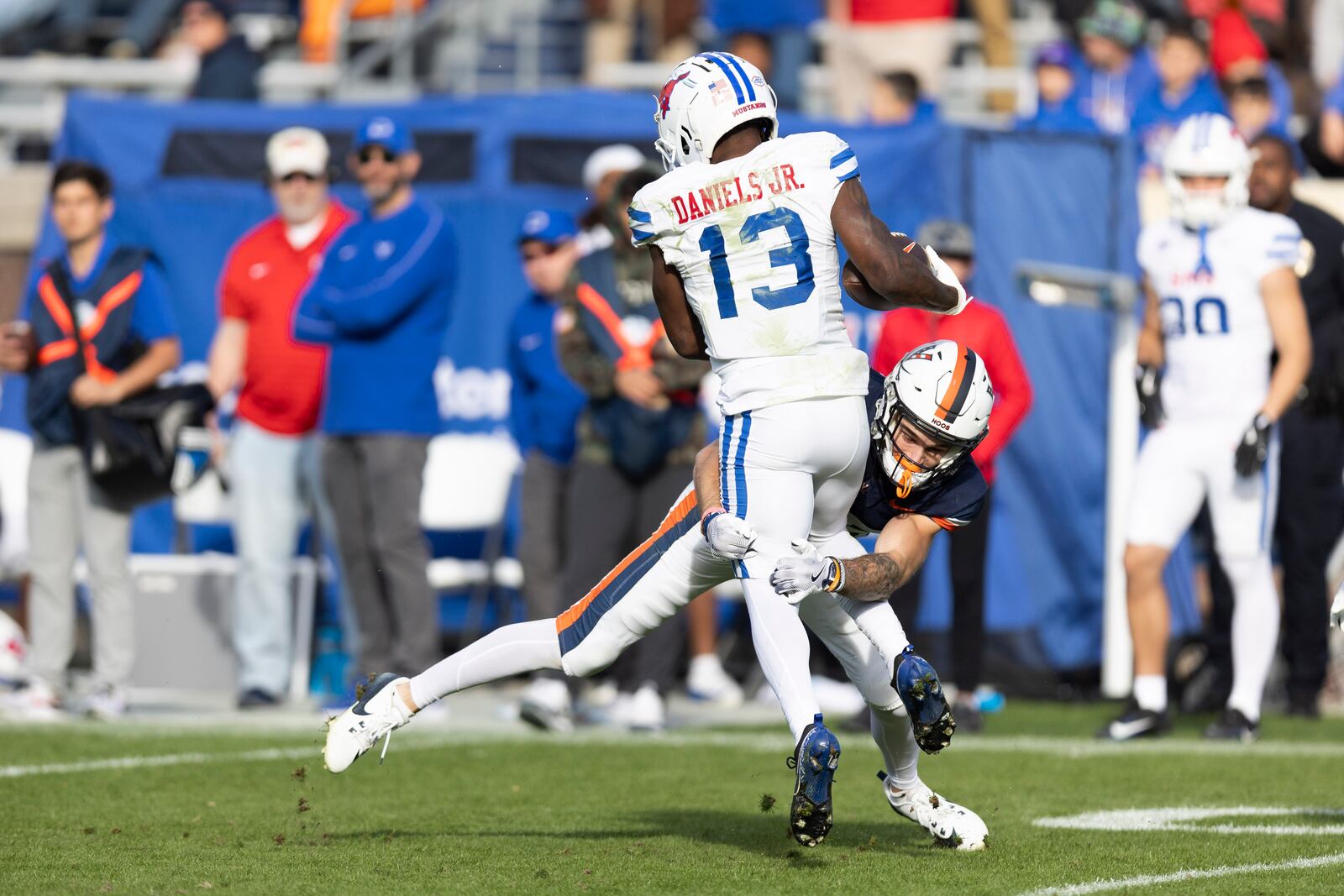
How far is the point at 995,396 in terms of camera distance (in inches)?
327

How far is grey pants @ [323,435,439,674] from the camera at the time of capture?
853cm

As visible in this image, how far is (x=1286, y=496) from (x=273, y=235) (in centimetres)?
448

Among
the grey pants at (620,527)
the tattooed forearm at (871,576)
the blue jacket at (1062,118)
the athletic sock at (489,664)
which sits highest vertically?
the tattooed forearm at (871,576)

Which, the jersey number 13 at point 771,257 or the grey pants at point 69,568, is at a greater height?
the jersey number 13 at point 771,257

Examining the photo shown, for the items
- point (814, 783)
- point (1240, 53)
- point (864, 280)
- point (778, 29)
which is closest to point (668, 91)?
point (864, 280)

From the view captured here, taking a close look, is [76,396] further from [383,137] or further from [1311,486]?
[1311,486]

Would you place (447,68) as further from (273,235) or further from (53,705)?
(53,705)

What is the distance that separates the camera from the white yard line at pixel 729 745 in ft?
23.5

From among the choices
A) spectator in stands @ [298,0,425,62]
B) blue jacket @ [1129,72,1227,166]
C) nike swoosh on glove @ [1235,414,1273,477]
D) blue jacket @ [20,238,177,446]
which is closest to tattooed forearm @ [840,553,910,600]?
nike swoosh on glove @ [1235,414,1273,477]

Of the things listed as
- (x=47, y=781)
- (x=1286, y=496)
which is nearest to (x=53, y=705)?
(x=47, y=781)

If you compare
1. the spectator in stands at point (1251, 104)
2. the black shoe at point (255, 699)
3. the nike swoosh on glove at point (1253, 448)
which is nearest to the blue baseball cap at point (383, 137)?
the black shoe at point (255, 699)

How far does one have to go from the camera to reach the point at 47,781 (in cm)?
635

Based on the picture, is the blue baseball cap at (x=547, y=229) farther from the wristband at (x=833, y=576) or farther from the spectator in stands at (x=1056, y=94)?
the wristband at (x=833, y=576)

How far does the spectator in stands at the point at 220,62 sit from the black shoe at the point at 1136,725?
6.92 metres
